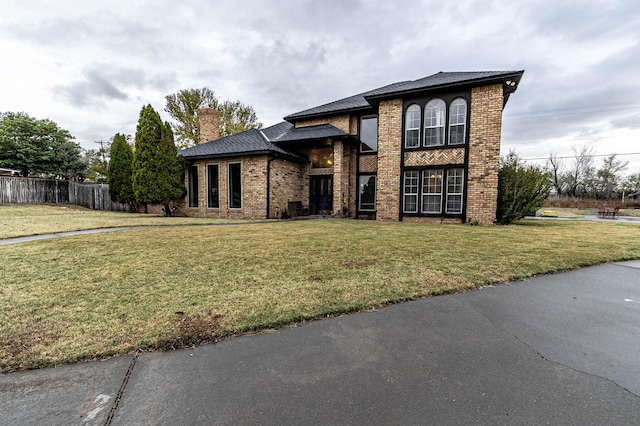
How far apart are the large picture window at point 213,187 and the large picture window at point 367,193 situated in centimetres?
754

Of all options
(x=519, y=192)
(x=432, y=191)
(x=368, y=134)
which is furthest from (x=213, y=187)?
(x=519, y=192)

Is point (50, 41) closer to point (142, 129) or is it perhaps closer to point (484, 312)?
point (142, 129)

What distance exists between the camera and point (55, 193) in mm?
18547

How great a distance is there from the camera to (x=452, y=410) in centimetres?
146

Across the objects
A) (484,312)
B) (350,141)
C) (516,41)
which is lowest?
(484,312)

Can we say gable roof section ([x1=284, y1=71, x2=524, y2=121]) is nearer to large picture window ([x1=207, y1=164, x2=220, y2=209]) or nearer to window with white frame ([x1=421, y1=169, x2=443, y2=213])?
window with white frame ([x1=421, y1=169, x2=443, y2=213])

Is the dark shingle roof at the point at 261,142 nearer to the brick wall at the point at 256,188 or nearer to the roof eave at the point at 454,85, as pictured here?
the brick wall at the point at 256,188

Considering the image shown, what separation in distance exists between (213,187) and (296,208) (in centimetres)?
467

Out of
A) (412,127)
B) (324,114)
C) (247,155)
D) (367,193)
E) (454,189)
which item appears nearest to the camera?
(454,189)

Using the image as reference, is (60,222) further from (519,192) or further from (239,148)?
(519,192)

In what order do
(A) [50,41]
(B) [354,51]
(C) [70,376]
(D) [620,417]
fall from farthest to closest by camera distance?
(B) [354,51]
(A) [50,41]
(C) [70,376]
(D) [620,417]

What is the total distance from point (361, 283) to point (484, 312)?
1.36 metres

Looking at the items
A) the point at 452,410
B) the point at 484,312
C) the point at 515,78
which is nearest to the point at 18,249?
the point at 452,410

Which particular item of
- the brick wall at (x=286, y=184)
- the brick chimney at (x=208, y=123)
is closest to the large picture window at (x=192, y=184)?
the brick chimney at (x=208, y=123)
